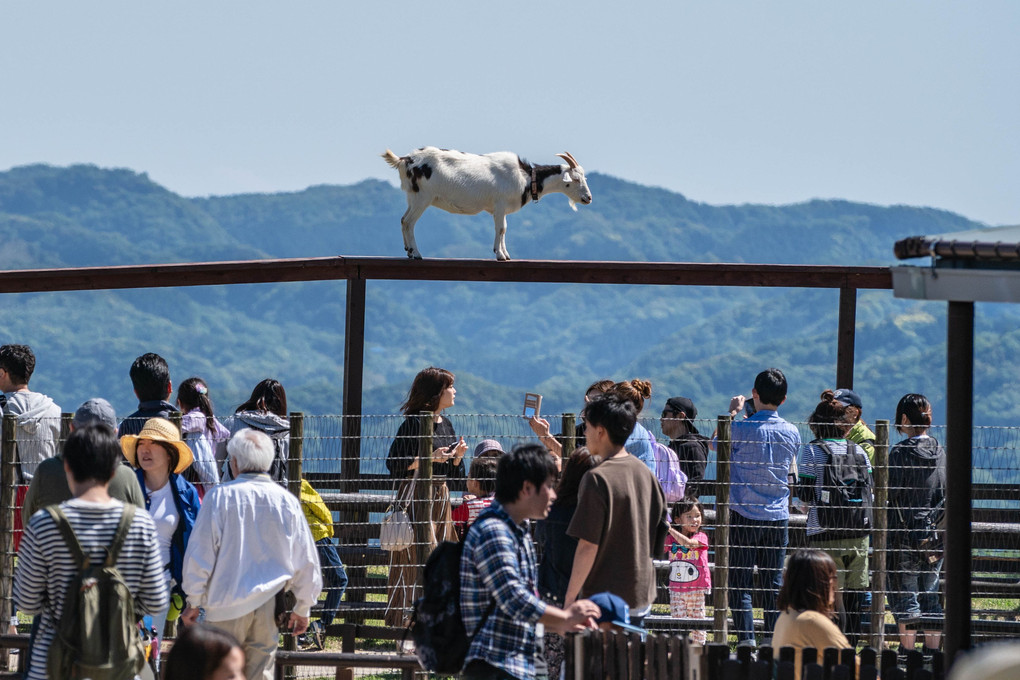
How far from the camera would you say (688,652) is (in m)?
4.72

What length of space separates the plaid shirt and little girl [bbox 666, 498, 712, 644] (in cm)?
291

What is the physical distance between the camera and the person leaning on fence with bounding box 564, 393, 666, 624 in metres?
5.50

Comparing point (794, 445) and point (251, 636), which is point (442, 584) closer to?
point (251, 636)

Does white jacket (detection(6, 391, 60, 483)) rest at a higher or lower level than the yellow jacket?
higher

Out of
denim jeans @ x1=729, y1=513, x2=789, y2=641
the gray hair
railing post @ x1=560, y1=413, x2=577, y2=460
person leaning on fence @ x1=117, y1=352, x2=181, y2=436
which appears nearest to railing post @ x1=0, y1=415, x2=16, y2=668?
person leaning on fence @ x1=117, y1=352, x2=181, y2=436

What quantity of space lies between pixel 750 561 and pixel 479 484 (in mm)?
1635

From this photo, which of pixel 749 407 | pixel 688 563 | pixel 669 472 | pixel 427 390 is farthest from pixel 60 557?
pixel 749 407

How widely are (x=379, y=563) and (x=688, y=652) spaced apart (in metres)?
3.43

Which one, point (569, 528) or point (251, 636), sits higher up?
point (569, 528)

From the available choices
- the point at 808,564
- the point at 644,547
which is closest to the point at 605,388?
the point at 644,547

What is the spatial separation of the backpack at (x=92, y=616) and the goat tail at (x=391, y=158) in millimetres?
6155

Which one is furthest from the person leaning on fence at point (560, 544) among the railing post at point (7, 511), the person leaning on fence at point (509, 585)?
the railing post at point (7, 511)

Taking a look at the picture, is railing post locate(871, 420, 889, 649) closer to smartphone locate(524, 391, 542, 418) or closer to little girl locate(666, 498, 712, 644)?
little girl locate(666, 498, 712, 644)

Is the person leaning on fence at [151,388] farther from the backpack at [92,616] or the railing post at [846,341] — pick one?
the railing post at [846,341]
